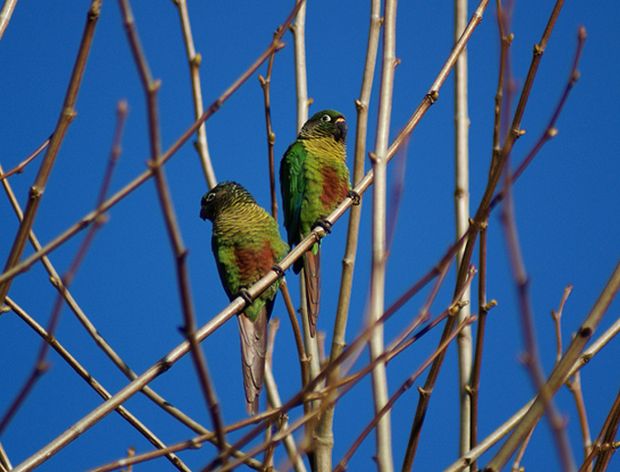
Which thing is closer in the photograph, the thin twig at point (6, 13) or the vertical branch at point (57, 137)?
the vertical branch at point (57, 137)

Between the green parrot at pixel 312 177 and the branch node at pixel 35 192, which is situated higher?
the green parrot at pixel 312 177

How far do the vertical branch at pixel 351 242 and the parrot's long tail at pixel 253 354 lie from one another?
2.58 ft

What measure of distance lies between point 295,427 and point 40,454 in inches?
28.8

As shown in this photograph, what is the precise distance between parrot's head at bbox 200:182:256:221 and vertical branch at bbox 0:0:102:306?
11.2 feet

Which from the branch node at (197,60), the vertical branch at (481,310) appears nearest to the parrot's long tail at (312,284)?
the vertical branch at (481,310)

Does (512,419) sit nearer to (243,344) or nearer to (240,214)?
(243,344)

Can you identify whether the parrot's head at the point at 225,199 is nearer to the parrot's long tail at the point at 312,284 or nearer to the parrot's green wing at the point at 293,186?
the parrot's green wing at the point at 293,186

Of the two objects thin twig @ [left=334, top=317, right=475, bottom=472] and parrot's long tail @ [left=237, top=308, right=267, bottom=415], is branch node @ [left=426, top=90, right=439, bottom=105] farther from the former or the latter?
parrot's long tail @ [left=237, top=308, right=267, bottom=415]

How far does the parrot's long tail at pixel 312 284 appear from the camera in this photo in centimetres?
419

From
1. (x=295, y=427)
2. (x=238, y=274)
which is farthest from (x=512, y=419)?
(x=238, y=274)

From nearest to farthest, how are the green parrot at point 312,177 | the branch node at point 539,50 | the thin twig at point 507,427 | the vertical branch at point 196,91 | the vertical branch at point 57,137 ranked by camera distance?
the vertical branch at point 57,137, the thin twig at point 507,427, the branch node at point 539,50, the vertical branch at point 196,91, the green parrot at point 312,177

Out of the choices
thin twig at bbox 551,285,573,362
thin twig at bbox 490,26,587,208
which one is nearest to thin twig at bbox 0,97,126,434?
thin twig at bbox 490,26,587,208

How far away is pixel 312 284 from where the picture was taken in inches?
177

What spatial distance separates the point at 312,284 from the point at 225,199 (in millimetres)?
1179
